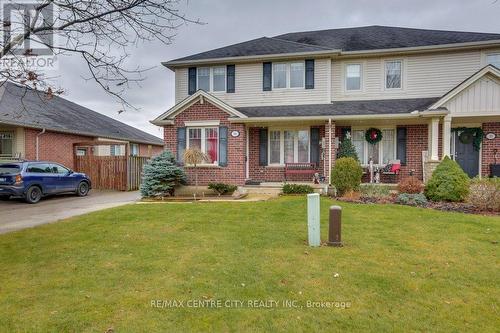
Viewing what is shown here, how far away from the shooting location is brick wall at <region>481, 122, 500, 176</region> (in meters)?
13.6

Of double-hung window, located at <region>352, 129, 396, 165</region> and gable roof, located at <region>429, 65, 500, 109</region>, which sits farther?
double-hung window, located at <region>352, 129, 396, 165</region>

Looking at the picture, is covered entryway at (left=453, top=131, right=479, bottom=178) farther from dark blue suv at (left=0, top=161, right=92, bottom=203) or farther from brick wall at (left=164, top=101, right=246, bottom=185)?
dark blue suv at (left=0, top=161, right=92, bottom=203)

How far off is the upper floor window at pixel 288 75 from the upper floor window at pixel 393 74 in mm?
3885

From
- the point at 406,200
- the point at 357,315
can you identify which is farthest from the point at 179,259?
the point at 406,200

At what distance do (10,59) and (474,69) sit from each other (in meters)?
16.5

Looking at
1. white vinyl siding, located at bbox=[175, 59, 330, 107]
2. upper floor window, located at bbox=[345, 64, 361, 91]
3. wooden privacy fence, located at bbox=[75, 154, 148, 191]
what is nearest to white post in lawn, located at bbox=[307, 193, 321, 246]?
white vinyl siding, located at bbox=[175, 59, 330, 107]

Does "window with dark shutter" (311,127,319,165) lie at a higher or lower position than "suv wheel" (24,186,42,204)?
higher

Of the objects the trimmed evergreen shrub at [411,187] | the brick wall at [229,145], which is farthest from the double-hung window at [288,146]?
the trimmed evergreen shrub at [411,187]

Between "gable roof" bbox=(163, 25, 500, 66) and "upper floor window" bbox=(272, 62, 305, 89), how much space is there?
64cm

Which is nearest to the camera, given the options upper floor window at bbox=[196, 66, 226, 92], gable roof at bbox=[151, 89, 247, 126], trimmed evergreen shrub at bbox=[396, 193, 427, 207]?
trimmed evergreen shrub at bbox=[396, 193, 427, 207]

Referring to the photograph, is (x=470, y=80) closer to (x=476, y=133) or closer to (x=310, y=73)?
(x=476, y=133)

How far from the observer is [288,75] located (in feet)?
50.8

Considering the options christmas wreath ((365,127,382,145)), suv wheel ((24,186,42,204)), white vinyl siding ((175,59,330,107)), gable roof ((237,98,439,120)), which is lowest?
suv wheel ((24,186,42,204))

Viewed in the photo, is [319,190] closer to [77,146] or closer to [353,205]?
[353,205]
